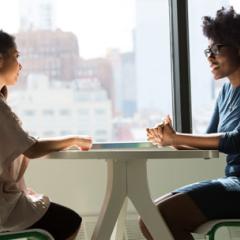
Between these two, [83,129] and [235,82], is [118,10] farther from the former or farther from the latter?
[235,82]

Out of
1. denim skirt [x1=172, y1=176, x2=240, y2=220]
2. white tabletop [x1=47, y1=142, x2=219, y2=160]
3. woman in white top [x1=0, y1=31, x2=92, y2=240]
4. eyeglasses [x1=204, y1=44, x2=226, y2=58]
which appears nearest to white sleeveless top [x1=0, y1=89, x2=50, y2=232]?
woman in white top [x1=0, y1=31, x2=92, y2=240]

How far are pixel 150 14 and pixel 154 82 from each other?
1.27 feet

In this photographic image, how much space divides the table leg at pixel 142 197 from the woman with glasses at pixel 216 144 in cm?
7

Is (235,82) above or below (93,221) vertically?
above

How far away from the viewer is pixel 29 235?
59.6 inches

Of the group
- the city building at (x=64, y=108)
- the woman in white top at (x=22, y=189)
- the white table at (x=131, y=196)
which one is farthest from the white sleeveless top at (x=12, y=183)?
the city building at (x=64, y=108)

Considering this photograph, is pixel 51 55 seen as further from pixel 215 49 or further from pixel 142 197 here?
pixel 142 197

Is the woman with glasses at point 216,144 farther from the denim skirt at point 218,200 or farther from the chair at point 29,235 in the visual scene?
the chair at point 29,235

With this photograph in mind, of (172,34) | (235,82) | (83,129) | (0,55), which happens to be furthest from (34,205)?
(172,34)

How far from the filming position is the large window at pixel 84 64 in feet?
8.95

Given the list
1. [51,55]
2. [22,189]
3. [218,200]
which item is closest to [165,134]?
[218,200]

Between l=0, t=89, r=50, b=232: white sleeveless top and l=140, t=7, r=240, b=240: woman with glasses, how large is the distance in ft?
1.35

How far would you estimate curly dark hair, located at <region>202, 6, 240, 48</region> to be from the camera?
183 cm

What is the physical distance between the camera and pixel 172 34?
2.87 meters
